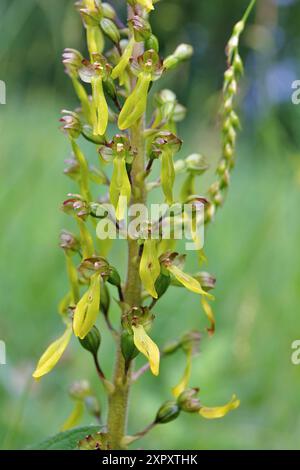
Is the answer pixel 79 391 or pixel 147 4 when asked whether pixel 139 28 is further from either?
pixel 79 391

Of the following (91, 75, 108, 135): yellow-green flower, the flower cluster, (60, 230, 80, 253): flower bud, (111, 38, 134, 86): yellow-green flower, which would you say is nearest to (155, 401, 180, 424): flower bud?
the flower cluster

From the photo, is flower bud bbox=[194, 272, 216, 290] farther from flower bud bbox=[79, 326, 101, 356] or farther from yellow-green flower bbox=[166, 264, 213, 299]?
flower bud bbox=[79, 326, 101, 356]

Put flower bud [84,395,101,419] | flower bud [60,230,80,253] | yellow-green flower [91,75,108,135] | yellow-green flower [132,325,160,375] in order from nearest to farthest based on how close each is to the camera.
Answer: yellow-green flower [132,325,160,375] → yellow-green flower [91,75,108,135] → flower bud [60,230,80,253] → flower bud [84,395,101,419]

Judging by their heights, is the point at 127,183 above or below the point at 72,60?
below

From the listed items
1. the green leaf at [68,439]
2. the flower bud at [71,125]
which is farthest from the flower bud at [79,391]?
the flower bud at [71,125]

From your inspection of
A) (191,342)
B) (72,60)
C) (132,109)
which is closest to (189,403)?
(191,342)

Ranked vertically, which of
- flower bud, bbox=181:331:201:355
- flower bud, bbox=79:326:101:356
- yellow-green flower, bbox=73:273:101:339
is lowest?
flower bud, bbox=181:331:201:355

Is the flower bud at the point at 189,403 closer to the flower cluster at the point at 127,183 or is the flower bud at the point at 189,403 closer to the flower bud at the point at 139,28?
the flower cluster at the point at 127,183
